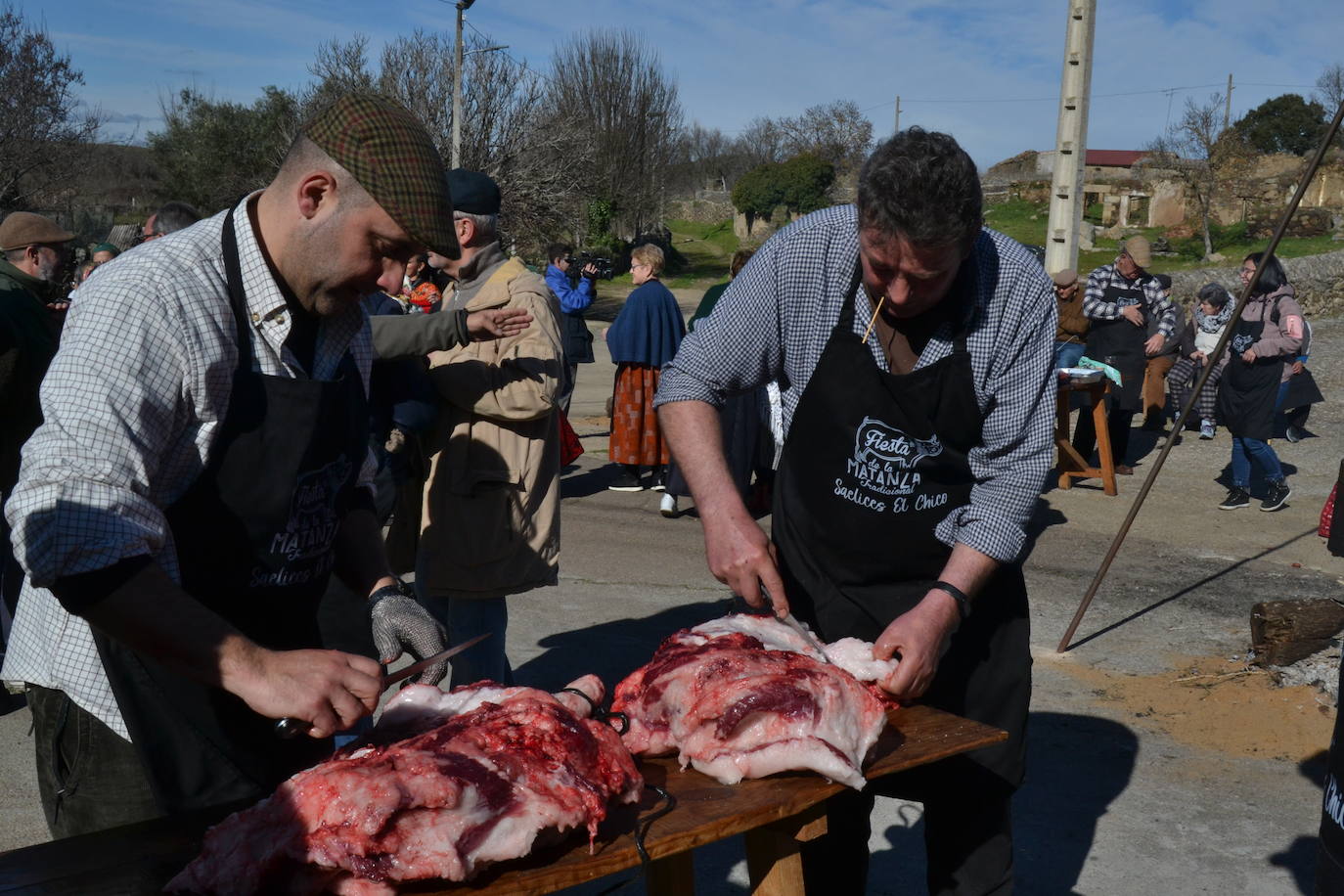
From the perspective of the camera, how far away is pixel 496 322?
166 inches

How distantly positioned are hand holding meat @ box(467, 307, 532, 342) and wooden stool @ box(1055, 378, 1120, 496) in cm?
706

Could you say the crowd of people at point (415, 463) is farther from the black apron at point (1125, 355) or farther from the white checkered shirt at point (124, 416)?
Answer: the black apron at point (1125, 355)

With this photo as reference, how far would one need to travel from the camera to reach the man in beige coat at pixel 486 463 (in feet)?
14.6

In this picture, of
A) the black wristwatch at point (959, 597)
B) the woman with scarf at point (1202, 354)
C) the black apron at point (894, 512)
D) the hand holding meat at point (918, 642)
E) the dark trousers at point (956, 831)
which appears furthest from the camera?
the woman with scarf at point (1202, 354)

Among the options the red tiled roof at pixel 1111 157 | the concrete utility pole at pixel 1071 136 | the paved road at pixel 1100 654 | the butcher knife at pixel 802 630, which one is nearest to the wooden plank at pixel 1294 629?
the paved road at pixel 1100 654

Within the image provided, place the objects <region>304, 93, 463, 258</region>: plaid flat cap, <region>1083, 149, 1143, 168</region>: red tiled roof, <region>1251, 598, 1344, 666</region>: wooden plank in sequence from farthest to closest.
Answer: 1. <region>1083, 149, 1143, 168</region>: red tiled roof
2. <region>1251, 598, 1344, 666</region>: wooden plank
3. <region>304, 93, 463, 258</region>: plaid flat cap

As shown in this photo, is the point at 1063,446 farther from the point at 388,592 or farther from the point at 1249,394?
the point at 388,592

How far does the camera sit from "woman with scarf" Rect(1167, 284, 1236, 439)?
12875 mm

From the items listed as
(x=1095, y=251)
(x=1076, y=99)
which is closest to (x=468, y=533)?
(x=1076, y=99)

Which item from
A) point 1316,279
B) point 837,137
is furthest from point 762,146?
point 1316,279

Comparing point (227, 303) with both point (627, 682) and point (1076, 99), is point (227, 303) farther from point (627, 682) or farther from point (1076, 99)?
point (1076, 99)

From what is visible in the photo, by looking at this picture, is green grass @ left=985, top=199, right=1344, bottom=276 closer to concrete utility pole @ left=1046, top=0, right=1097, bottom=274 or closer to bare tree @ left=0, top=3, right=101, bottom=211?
concrete utility pole @ left=1046, top=0, right=1097, bottom=274

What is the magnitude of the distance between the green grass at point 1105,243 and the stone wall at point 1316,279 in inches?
80.1

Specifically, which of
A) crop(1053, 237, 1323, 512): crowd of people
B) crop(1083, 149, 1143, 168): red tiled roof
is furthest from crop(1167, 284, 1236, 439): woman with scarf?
crop(1083, 149, 1143, 168): red tiled roof
